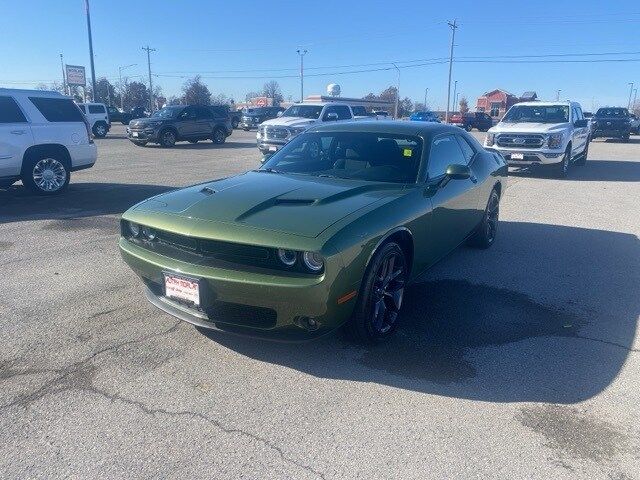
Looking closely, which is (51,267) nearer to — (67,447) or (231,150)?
(67,447)

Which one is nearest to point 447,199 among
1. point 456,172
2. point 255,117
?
point 456,172

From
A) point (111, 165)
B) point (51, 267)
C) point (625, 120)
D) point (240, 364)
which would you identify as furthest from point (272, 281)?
point (625, 120)

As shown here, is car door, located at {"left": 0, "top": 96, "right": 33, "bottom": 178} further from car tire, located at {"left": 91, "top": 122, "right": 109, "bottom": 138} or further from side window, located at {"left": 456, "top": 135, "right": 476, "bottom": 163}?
car tire, located at {"left": 91, "top": 122, "right": 109, "bottom": 138}

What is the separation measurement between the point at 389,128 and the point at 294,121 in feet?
43.2

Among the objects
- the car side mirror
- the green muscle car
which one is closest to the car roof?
the green muscle car

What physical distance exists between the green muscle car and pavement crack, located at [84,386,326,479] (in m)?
0.59

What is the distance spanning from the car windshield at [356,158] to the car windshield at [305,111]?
44.8 ft

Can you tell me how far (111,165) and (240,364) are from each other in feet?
44.0

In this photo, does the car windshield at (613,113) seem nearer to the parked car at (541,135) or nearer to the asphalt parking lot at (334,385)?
the parked car at (541,135)

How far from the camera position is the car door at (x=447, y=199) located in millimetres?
4430

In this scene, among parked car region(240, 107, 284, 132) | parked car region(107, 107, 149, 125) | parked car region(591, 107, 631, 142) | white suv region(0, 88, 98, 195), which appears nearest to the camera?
white suv region(0, 88, 98, 195)

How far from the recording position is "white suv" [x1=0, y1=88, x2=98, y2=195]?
8961 millimetres

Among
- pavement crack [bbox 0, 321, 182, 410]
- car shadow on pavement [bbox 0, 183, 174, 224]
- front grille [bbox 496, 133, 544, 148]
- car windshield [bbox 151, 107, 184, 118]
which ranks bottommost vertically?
pavement crack [bbox 0, 321, 182, 410]

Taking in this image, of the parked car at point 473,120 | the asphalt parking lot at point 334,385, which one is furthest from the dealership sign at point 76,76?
the asphalt parking lot at point 334,385
